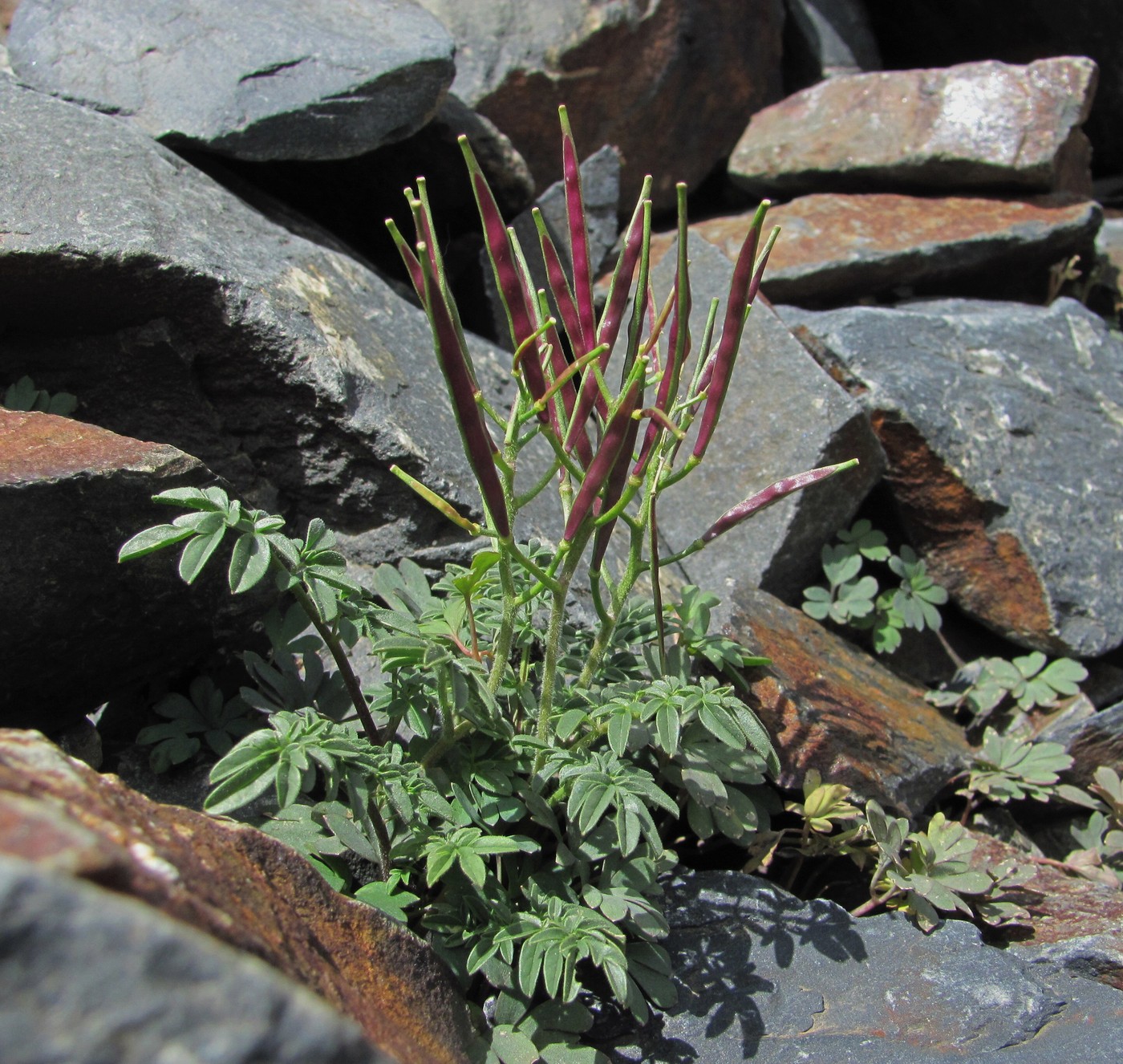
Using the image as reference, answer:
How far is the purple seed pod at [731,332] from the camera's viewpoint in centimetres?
154

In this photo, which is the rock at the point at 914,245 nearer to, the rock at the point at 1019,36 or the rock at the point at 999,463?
the rock at the point at 999,463

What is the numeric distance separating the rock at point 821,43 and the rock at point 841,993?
5069mm

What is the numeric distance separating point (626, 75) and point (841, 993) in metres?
4.06

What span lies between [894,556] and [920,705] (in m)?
0.52

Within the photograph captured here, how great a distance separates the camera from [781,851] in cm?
221

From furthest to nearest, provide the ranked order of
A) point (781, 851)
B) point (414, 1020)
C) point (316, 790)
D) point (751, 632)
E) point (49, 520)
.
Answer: point (751, 632) < point (781, 851) < point (316, 790) < point (49, 520) < point (414, 1020)

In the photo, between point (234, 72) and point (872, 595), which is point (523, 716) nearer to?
point (872, 595)

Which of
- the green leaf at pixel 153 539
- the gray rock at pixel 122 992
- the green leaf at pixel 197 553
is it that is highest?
the green leaf at pixel 153 539

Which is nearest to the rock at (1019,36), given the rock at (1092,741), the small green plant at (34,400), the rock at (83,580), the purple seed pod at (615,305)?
the rock at (1092,741)

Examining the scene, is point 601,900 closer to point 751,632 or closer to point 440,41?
point 751,632

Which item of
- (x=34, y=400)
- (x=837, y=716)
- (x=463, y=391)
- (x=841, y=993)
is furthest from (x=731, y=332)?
(x=34, y=400)

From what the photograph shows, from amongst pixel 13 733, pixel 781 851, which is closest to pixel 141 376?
pixel 13 733

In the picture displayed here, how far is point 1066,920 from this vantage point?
2.22 m

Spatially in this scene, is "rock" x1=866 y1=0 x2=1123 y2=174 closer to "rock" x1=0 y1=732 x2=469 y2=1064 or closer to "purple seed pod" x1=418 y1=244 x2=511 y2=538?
"purple seed pod" x1=418 y1=244 x2=511 y2=538
